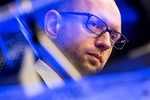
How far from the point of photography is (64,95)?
1257 millimetres

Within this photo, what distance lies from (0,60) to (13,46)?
0.22 feet

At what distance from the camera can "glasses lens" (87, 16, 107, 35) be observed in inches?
47.4

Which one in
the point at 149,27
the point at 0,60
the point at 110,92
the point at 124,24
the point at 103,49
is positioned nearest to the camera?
the point at 0,60

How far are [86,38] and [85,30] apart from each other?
32mm

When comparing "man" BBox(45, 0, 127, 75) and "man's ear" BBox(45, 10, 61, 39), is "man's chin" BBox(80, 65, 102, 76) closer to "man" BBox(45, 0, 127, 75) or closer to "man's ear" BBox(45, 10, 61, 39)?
"man" BBox(45, 0, 127, 75)

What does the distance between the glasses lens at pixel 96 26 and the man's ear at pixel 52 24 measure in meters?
0.13

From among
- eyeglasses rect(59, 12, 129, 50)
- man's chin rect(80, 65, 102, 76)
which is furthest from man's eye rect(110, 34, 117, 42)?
man's chin rect(80, 65, 102, 76)

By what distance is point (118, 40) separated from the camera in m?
1.25

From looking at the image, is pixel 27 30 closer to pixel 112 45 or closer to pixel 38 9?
pixel 38 9

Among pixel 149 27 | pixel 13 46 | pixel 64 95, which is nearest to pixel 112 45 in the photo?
pixel 64 95

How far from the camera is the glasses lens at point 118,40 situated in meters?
1.22

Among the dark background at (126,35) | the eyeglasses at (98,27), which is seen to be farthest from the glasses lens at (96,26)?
the dark background at (126,35)

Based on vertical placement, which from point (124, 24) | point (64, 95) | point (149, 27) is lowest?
point (64, 95)

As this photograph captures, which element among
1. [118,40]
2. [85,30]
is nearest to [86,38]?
[85,30]
